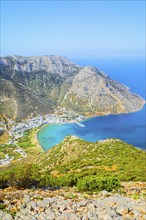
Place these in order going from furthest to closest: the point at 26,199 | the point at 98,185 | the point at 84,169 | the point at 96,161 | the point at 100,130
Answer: the point at 100,130, the point at 96,161, the point at 84,169, the point at 98,185, the point at 26,199

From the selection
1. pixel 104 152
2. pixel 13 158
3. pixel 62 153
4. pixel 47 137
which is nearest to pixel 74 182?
pixel 104 152

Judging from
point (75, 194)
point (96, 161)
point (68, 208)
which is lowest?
point (96, 161)

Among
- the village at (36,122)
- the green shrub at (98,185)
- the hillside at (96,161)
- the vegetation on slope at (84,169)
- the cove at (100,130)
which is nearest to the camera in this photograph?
the green shrub at (98,185)

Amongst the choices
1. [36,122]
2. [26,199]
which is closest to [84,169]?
[26,199]

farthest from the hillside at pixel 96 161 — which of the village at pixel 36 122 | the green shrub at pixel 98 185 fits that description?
A: the village at pixel 36 122

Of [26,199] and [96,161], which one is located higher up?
[26,199]

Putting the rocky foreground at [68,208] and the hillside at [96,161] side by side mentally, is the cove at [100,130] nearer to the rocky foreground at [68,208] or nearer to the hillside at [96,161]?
the hillside at [96,161]

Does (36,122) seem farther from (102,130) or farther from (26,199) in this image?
(26,199)

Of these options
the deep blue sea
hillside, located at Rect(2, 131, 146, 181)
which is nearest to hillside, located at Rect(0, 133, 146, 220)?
hillside, located at Rect(2, 131, 146, 181)

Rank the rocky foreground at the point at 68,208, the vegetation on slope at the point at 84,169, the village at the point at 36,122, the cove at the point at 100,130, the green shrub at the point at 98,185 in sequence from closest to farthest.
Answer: the rocky foreground at the point at 68,208
the green shrub at the point at 98,185
the vegetation on slope at the point at 84,169
the village at the point at 36,122
the cove at the point at 100,130
